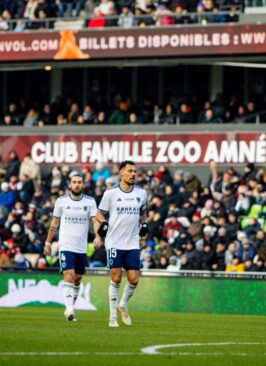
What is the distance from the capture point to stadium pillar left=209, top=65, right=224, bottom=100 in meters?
34.4

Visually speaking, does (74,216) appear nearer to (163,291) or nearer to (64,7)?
(163,291)

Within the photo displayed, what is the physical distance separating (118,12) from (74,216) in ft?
55.9

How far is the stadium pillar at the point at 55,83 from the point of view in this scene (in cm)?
3744

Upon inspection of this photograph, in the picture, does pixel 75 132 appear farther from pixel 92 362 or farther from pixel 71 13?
pixel 92 362

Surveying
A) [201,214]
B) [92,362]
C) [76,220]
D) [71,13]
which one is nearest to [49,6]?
[71,13]

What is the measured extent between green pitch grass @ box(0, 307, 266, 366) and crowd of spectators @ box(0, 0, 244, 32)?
15.4 meters

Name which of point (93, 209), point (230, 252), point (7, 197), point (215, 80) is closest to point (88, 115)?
point (215, 80)

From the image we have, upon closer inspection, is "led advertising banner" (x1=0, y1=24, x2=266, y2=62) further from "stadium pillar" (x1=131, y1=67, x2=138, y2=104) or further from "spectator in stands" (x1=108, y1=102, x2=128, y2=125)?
"stadium pillar" (x1=131, y1=67, x2=138, y2=104)

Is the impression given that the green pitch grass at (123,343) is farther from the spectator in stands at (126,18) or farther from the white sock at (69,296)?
the spectator in stands at (126,18)

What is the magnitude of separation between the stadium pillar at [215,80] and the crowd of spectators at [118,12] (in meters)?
2.43

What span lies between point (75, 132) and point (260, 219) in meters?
8.87

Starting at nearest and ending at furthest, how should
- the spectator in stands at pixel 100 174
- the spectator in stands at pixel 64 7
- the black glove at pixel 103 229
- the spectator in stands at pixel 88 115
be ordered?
the black glove at pixel 103 229
the spectator in stands at pixel 100 174
the spectator in stands at pixel 64 7
the spectator in stands at pixel 88 115

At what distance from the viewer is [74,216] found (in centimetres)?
1812

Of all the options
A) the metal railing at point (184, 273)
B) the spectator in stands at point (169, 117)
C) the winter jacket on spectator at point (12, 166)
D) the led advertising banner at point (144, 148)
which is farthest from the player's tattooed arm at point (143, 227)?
the spectator in stands at point (169, 117)
